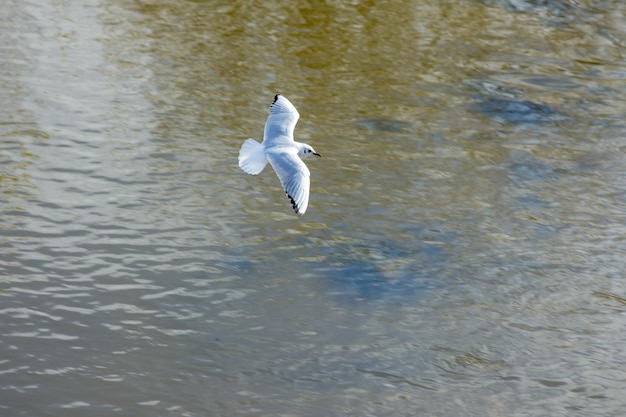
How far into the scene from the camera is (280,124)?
6.97 m

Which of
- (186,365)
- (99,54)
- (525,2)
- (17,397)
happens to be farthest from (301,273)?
(525,2)

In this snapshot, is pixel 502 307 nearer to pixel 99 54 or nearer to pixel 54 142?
pixel 54 142

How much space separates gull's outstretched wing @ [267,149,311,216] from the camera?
19.4ft

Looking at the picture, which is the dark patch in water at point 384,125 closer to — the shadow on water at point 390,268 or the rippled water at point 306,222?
the rippled water at point 306,222

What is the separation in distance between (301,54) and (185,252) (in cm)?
441

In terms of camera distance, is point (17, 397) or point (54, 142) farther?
point (54, 142)

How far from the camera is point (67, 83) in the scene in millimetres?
9359

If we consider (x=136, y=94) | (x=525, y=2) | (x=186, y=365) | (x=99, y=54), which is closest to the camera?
(x=186, y=365)

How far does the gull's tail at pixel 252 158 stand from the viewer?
20.9ft

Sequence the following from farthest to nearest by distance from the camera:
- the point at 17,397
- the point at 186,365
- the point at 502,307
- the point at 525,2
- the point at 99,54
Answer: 1. the point at 525,2
2. the point at 99,54
3. the point at 502,307
4. the point at 186,365
5. the point at 17,397

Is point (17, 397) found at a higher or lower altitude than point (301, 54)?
lower

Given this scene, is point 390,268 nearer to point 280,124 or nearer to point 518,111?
point 280,124

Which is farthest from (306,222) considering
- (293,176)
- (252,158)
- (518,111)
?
(518,111)

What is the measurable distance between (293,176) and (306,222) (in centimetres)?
135
